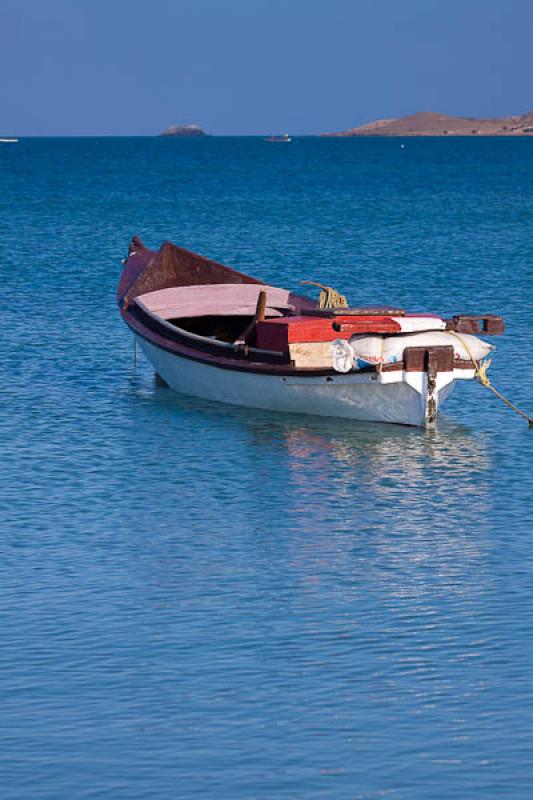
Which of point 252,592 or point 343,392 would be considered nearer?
point 252,592

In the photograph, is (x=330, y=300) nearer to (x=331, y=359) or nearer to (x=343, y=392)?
(x=331, y=359)

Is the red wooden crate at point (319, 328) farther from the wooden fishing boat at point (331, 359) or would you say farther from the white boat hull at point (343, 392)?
the white boat hull at point (343, 392)

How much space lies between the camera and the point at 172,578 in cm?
1905

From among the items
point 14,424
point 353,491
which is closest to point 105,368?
point 14,424

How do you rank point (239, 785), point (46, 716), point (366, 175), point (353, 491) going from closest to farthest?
point (239, 785) < point (46, 716) < point (353, 491) < point (366, 175)

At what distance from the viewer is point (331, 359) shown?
28594 millimetres

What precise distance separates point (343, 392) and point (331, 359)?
656mm

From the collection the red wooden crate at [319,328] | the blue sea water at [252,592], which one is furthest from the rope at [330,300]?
the blue sea water at [252,592]

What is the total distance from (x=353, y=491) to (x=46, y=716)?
32.9 ft

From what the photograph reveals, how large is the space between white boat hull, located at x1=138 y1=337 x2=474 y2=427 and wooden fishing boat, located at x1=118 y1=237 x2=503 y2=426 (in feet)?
0.07

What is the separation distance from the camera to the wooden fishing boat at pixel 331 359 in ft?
90.4

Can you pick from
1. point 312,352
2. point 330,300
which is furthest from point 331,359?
point 330,300

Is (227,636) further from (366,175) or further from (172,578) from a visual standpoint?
(366,175)

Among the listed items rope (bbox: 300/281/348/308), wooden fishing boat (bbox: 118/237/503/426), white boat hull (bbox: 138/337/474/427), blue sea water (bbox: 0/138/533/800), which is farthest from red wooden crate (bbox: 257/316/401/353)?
rope (bbox: 300/281/348/308)
